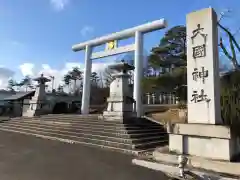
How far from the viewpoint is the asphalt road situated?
4.89m

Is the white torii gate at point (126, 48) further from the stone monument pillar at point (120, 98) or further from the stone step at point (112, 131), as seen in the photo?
the stone step at point (112, 131)

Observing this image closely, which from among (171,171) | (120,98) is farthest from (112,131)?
(171,171)

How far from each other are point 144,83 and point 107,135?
25.9ft

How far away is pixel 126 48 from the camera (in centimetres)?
1684

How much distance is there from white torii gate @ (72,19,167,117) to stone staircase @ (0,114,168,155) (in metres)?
3.55

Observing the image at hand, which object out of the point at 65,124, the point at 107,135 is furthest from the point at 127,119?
the point at 65,124

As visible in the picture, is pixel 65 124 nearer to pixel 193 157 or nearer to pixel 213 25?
pixel 193 157

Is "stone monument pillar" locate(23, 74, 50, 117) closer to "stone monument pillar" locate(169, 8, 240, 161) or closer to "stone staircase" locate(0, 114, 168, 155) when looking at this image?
"stone staircase" locate(0, 114, 168, 155)

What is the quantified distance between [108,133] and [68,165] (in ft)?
12.6

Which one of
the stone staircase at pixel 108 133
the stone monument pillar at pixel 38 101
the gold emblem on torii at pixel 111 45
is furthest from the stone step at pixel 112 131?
the gold emblem on torii at pixel 111 45

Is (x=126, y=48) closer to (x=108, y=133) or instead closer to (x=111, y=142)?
(x=108, y=133)

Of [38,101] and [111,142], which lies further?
[38,101]

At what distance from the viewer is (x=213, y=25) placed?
611 cm

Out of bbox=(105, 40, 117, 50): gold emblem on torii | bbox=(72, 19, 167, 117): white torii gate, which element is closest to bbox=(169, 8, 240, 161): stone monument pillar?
bbox=(72, 19, 167, 117): white torii gate
